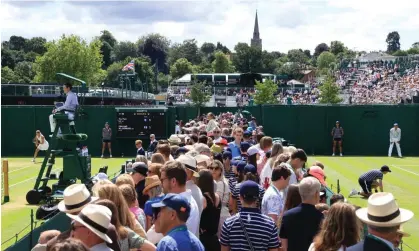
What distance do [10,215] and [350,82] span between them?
8152 centimetres

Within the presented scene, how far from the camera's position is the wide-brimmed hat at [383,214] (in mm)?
5562

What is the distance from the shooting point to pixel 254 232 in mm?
7309

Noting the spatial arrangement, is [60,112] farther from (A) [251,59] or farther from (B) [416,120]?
(A) [251,59]

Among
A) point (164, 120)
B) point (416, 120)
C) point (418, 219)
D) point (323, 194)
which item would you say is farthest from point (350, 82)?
point (323, 194)

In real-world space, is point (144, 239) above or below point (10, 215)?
above

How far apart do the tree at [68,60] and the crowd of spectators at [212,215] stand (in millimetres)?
96856

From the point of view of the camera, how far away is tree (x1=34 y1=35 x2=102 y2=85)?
10538 cm

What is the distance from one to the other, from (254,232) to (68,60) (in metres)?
102

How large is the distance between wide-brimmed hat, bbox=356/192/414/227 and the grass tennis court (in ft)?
29.5

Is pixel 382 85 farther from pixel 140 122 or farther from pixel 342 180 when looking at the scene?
pixel 342 180

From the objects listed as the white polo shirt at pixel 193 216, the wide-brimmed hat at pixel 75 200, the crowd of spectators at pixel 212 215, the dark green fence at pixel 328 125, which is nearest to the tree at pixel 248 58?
the dark green fence at pixel 328 125

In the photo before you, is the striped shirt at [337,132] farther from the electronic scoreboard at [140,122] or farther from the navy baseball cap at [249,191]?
the navy baseball cap at [249,191]

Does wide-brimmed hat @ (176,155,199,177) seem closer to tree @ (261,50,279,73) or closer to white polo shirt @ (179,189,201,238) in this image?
white polo shirt @ (179,189,201,238)

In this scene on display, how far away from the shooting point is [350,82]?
95438 mm
